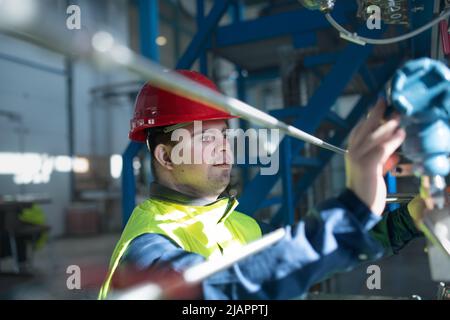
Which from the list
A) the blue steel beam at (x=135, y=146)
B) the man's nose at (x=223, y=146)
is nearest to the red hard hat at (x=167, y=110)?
the man's nose at (x=223, y=146)

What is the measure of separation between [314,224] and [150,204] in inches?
31.2

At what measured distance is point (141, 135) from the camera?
180 centimetres

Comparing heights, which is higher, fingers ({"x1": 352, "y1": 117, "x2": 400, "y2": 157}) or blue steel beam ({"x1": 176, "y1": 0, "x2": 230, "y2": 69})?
blue steel beam ({"x1": 176, "y1": 0, "x2": 230, "y2": 69})

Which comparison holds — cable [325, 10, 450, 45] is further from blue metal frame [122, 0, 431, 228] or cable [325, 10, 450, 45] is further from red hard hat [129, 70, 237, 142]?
blue metal frame [122, 0, 431, 228]

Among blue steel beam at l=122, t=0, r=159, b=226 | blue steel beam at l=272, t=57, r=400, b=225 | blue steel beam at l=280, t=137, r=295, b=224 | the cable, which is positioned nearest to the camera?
the cable

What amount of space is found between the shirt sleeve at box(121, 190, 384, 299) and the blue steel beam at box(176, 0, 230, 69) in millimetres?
2358

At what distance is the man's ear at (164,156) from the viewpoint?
1.44 metres

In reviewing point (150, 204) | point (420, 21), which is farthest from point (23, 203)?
point (420, 21)

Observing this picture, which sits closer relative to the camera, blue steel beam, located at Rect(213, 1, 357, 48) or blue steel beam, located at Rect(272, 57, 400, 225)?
blue steel beam, located at Rect(213, 1, 357, 48)

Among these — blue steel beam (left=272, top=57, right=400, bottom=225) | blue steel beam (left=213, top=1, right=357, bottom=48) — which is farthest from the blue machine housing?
blue steel beam (left=272, top=57, right=400, bottom=225)

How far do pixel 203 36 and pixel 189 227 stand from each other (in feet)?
6.75

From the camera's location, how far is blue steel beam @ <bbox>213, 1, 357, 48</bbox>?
278 cm

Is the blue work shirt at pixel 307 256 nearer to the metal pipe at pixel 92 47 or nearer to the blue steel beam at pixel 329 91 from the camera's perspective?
the metal pipe at pixel 92 47

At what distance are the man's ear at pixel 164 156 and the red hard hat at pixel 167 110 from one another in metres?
0.09
